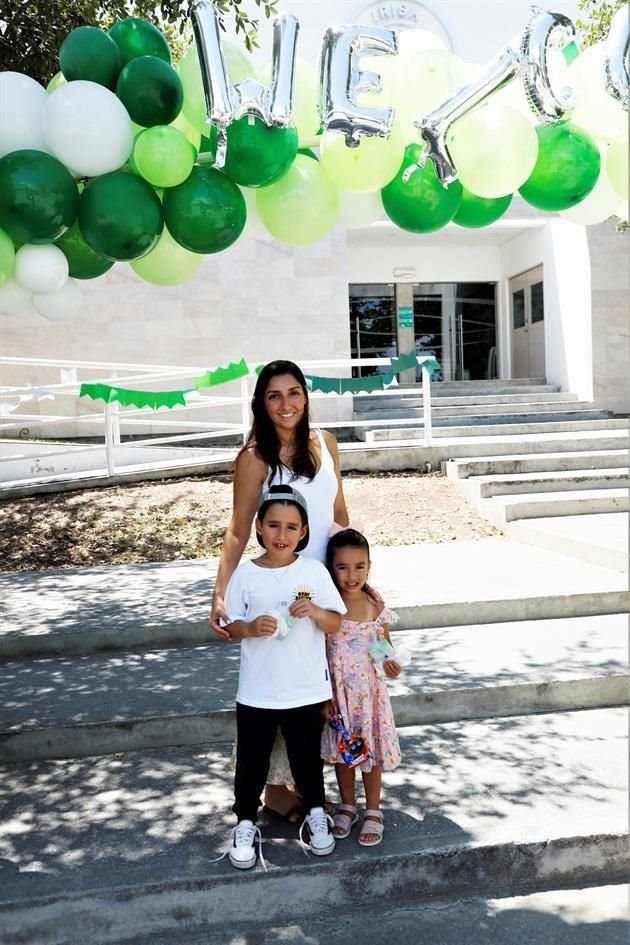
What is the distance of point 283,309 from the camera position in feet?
40.7

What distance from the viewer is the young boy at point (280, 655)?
2.60 m

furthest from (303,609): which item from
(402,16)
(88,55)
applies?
(402,16)

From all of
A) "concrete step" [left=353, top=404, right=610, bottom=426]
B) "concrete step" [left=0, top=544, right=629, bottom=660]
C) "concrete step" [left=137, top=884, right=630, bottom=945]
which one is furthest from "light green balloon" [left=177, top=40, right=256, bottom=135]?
"concrete step" [left=353, top=404, right=610, bottom=426]

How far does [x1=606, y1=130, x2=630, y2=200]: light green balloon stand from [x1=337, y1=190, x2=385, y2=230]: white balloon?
92 centimetres

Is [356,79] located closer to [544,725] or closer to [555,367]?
[544,725]

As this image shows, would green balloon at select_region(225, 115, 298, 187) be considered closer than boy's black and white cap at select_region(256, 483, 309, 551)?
No

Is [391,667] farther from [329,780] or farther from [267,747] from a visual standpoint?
[329,780]

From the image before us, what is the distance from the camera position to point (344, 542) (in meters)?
2.73

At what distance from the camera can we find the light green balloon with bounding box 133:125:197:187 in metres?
2.94

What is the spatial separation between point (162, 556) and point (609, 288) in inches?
349

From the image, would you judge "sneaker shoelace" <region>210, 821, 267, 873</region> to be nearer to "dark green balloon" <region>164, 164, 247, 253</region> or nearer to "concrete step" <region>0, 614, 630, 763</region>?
"concrete step" <region>0, 614, 630, 763</region>

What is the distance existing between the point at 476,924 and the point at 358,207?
2.73 meters

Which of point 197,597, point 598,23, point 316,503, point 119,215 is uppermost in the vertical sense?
point 598,23

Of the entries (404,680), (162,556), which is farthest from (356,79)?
(162,556)
